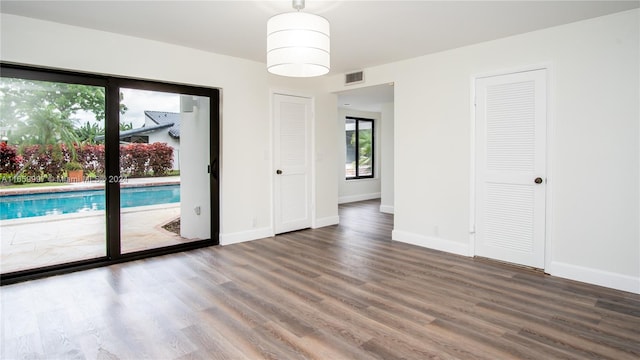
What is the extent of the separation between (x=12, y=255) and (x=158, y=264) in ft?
4.66

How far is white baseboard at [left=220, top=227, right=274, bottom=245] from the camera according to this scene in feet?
16.0

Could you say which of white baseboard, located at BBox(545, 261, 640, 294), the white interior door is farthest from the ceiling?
white baseboard, located at BBox(545, 261, 640, 294)

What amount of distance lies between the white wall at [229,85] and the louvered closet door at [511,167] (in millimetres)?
2590

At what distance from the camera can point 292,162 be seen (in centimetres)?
563

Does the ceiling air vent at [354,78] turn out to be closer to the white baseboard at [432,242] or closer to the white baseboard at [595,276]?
the white baseboard at [432,242]

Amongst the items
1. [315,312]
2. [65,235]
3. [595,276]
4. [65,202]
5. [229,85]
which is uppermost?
[229,85]

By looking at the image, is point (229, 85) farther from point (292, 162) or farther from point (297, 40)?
point (297, 40)

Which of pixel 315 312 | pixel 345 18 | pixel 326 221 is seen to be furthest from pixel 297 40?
pixel 326 221

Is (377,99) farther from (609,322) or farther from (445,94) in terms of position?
(609,322)

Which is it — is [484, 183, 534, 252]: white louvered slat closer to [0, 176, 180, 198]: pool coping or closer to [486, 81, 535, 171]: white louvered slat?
[486, 81, 535, 171]: white louvered slat

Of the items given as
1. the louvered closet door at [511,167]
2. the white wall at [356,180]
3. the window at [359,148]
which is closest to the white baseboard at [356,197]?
the white wall at [356,180]

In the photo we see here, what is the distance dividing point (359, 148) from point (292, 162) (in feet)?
14.5

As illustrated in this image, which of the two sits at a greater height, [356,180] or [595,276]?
[356,180]

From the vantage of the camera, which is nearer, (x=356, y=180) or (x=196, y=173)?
(x=196, y=173)
